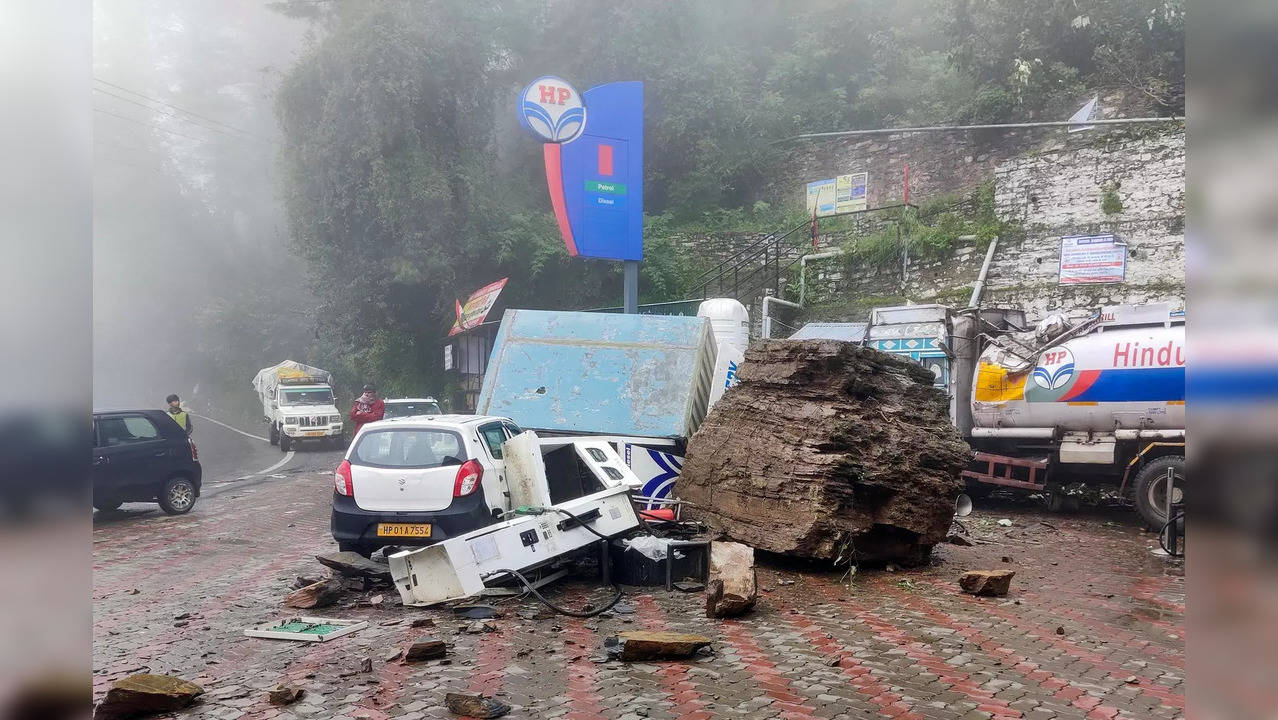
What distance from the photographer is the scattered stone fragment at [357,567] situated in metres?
7.75

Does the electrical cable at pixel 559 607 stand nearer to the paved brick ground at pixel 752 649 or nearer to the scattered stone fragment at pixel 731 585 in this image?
the paved brick ground at pixel 752 649

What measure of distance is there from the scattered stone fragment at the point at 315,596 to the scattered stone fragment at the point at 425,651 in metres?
1.91

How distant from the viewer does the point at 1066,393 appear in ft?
39.6

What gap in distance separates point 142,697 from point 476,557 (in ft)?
8.68

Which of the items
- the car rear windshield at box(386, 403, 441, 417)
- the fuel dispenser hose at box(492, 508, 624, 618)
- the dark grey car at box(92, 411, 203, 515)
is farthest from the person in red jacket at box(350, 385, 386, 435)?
the fuel dispenser hose at box(492, 508, 624, 618)

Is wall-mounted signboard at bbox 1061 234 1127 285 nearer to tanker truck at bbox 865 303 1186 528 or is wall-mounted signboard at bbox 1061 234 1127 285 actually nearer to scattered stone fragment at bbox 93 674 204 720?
tanker truck at bbox 865 303 1186 528

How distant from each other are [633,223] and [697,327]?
5.94m

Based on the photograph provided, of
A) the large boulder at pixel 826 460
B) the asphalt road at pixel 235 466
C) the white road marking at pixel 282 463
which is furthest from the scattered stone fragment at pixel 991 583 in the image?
the white road marking at pixel 282 463

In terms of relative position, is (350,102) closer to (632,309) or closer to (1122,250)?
(632,309)

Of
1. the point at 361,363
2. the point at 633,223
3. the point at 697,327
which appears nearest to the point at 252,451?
the point at 361,363

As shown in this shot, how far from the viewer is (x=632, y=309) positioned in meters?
16.5

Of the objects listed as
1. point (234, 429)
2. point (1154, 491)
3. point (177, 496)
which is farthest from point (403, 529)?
point (234, 429)

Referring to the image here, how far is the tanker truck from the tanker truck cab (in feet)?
61.9

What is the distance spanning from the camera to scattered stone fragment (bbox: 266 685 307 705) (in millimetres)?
4961
